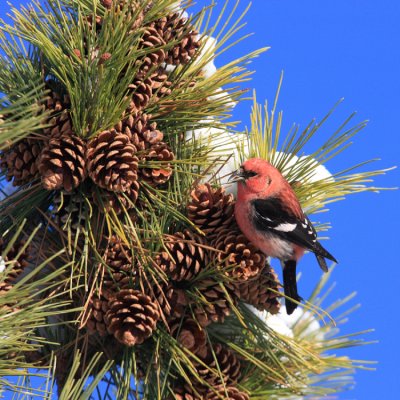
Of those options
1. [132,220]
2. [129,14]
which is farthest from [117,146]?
[129,14]

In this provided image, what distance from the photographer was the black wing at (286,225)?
207 centimetres

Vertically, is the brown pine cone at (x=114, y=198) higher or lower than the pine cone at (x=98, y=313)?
higher

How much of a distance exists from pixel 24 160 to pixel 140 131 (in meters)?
0.32

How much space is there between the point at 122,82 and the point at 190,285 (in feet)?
1.87

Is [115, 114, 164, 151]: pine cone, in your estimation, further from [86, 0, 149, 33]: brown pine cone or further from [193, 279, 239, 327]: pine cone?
[193, 279, 239, 327]: pine cone

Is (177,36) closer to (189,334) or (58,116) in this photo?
(58,116)

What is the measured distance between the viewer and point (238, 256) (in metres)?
1.99

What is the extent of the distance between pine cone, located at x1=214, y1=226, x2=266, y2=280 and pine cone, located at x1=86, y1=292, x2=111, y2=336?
1.05 feet

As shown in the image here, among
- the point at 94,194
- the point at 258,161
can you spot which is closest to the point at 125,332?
the point at 94,194

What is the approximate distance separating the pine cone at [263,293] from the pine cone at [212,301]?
0.04 m

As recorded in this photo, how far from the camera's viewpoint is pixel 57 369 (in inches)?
83.1

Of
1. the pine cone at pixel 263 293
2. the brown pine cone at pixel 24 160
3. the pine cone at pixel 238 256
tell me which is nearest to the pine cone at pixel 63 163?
the brown pine cone at pixel 24 160

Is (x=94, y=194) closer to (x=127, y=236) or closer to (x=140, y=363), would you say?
(x=127, y=236)

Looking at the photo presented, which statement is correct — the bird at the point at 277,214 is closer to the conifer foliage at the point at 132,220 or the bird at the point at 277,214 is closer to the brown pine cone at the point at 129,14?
the conifer foliage at the point at 132,220
